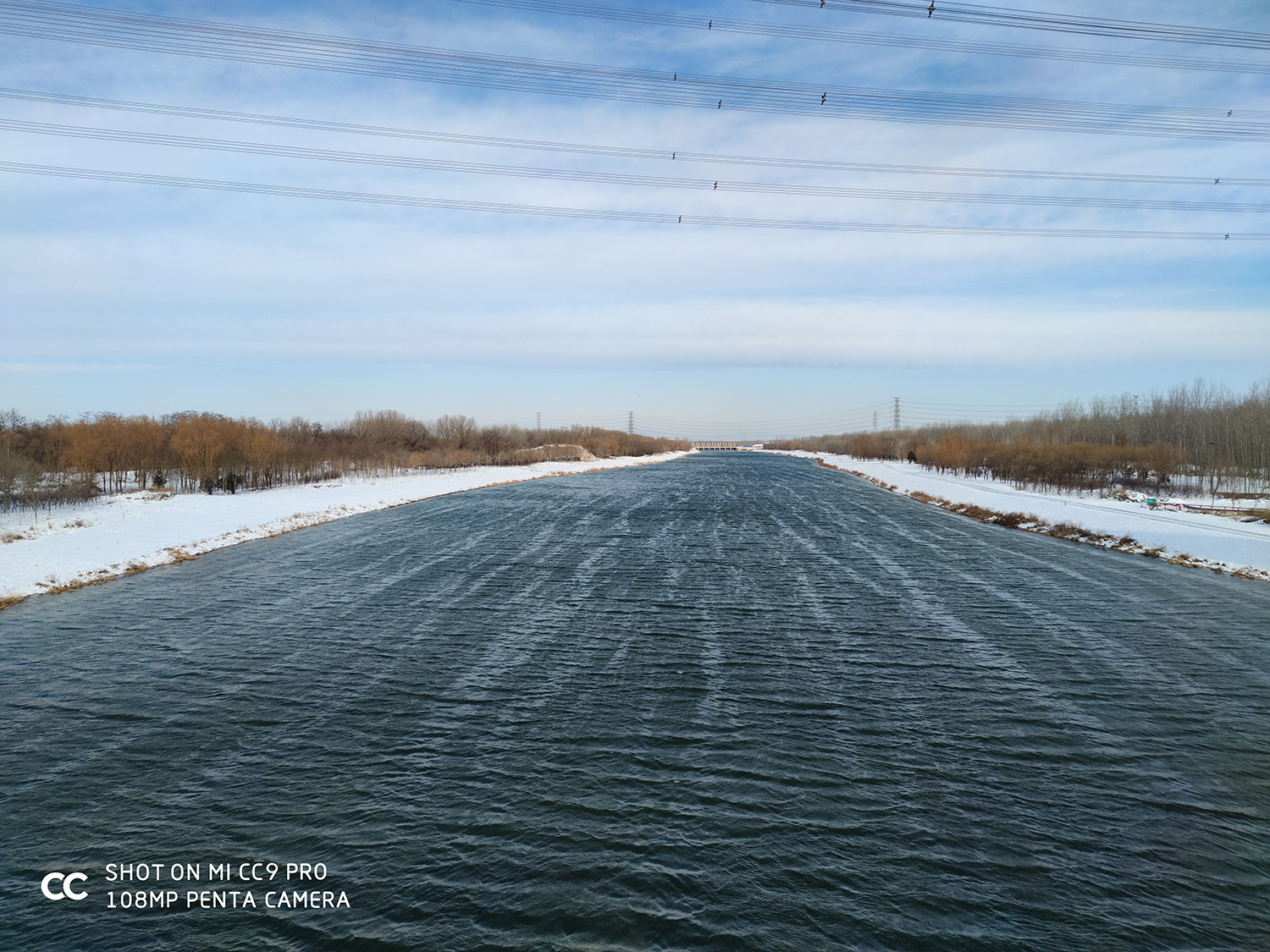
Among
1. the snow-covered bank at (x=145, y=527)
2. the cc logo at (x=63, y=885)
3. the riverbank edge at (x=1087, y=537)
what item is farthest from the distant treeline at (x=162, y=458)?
the riverbank edge at (x=1087, y=537)

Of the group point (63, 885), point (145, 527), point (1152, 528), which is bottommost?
point (63, 885)

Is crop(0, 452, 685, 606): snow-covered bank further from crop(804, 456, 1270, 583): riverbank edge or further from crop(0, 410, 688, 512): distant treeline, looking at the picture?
crop(804, 456, 1270, 583): riverbank edge

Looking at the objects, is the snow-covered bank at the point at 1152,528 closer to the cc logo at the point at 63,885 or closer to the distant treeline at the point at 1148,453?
the distant treeline at the point at 1148,453

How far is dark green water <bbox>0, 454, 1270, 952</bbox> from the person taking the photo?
559cm

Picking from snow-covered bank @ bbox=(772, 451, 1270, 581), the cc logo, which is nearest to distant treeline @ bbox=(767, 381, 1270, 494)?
snow-covered bank @ bbox=(772, 451, 1270, 581)

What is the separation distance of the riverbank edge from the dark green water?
197 inches

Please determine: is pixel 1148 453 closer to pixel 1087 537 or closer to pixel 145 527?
pixel 1087 537

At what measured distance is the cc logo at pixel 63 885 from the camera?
5.80m

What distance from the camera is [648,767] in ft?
26.7

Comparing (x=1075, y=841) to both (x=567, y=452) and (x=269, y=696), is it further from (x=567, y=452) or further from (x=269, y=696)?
(x=567, y=452)

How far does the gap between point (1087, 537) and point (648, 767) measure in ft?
91.3

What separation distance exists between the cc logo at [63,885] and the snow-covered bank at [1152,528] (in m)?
27.1

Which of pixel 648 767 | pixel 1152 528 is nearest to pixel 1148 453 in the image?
pixel 1152 528

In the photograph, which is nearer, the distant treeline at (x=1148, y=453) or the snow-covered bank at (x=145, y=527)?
the snow-covered bank at (x=145, y=527)
